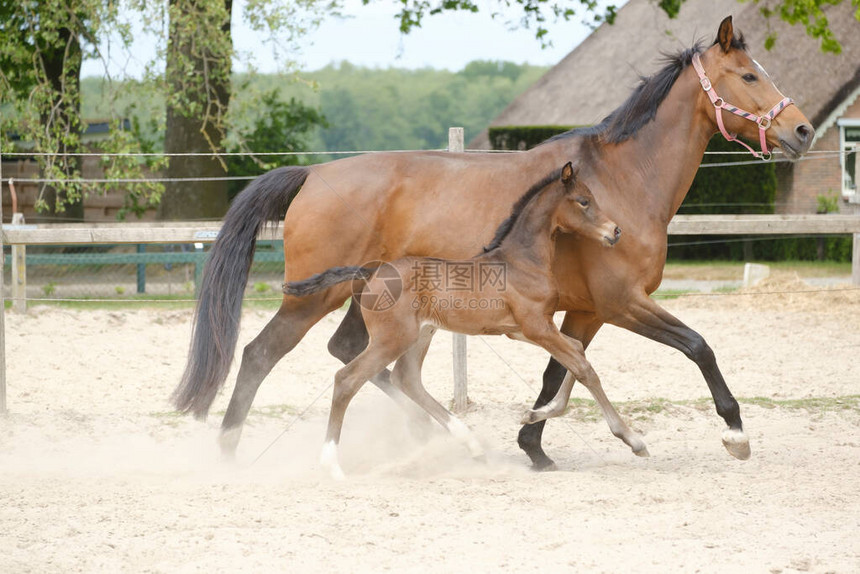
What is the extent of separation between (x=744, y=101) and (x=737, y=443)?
173 cm

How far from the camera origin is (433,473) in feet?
15.7

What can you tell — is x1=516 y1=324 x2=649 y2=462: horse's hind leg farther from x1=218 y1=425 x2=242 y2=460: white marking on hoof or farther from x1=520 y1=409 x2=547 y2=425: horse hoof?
x1=218 y1=425 x2=242 y2=460: white marking on hoof

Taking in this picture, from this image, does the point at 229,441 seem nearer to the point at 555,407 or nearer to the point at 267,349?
the point at 267,349

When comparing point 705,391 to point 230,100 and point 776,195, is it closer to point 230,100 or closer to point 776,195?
point 230,100

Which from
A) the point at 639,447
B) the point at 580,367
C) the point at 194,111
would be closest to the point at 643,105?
the point at 580,367

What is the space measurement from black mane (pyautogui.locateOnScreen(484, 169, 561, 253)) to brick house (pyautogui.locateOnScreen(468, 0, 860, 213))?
37.5 ft

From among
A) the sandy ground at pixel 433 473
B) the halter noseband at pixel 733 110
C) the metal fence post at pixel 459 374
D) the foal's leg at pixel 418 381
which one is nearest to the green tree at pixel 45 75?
the sandy ground at pixel 433 473

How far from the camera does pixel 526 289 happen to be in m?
4.56

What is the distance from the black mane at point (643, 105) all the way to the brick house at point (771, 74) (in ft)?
35.8

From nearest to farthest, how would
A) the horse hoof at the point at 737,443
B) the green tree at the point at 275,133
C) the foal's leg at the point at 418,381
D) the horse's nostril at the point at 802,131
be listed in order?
the horse hoof at the point at 737,443 → the horse's nostril at the point at 802,131 → the foal's leg at the point at 418,381 → the green tree at the point at 275,133

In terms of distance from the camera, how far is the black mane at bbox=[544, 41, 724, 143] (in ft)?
16.2

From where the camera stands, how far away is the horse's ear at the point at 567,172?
456cm

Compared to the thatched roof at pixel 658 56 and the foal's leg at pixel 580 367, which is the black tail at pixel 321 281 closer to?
the foal's leg at pixel 580 367

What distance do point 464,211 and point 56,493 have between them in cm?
235
